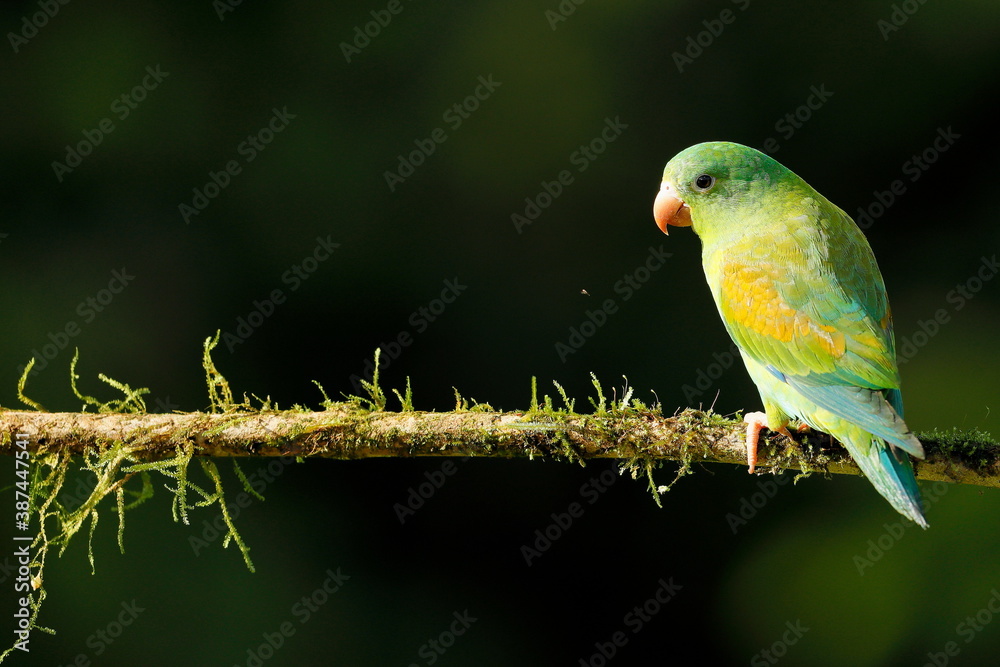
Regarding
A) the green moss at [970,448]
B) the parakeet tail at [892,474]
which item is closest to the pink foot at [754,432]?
the parakeet tail at [892,474]

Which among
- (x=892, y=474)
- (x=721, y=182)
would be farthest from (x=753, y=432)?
(x=721, y=182)

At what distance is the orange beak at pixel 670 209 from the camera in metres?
2.85

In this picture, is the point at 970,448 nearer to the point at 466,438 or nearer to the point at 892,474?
the point at 892,474

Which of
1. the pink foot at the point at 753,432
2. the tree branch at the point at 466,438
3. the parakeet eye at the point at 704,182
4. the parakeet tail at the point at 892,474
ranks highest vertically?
the parakeet eye at the point at 704,182

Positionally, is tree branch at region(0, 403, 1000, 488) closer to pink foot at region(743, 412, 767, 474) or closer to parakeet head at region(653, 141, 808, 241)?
pink foot at region(743, 412, 767, 474)

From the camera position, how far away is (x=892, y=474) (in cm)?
200

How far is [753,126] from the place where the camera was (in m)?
4.36

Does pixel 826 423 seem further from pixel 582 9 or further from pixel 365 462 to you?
pixel 582 9

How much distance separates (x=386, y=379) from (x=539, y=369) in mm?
748

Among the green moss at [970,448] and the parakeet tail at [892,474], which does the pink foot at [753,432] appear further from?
the green moss at [970,448]

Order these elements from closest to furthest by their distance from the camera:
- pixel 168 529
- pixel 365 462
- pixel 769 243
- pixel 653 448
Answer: pixel 653 448, pixel 769 243, pixel 168 529, pixel 365 462

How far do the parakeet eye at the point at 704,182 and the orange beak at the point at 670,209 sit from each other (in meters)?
0.08

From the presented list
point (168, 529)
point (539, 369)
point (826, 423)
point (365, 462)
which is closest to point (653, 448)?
point (826, 423)

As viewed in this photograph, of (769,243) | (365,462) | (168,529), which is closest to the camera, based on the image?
(769,243)
